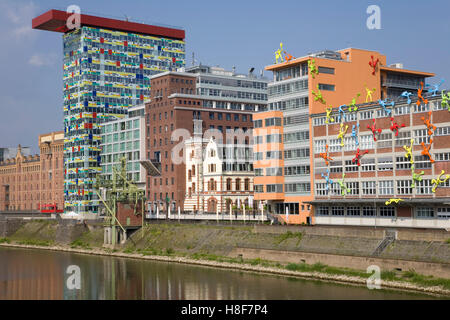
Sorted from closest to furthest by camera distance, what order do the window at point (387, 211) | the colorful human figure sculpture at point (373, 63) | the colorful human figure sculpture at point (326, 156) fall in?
the window at point (387, 211) < the colorful human figure sculpture at point (326, 156) < the colorful human figure sculpture at point (373, 63)

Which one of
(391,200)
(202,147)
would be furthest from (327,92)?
(202,147)

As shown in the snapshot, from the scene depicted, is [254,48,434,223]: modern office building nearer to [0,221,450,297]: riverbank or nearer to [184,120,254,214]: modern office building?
[0,221,450,297]: riverbank

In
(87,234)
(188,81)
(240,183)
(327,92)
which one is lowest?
(87,234)

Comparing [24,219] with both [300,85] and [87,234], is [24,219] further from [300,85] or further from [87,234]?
[300,85]

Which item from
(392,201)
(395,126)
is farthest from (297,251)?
(395,126)

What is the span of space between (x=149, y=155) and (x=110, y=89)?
122ft

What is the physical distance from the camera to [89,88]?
18612cm

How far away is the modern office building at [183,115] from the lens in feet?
497

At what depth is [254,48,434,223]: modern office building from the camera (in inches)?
4215

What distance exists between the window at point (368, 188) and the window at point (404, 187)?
166 inches

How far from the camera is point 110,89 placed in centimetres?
19075

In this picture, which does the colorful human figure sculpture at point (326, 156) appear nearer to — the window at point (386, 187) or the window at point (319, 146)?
the window at point (319, 146)

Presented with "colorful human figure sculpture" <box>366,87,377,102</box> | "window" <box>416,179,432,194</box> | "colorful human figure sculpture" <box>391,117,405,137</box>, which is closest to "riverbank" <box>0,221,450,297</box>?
"window" <box>416,179,432,194</box>

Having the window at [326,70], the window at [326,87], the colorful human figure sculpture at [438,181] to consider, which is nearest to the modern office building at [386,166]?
the colorful human figure sculpture at [438,181]
